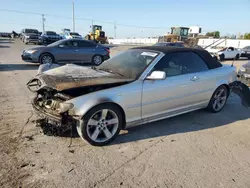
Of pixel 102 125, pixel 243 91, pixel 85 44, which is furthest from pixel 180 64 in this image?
pixel 85 44

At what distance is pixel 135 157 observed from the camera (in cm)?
336

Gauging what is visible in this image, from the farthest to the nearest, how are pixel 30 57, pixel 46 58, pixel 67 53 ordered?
pixel 67 53 → pixel 46 58 → pixel 30 57

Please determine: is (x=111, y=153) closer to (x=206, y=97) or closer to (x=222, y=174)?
(x=222, y=174)

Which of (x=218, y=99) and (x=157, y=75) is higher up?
(x=157, y=75)

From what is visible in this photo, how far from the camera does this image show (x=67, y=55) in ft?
40.0

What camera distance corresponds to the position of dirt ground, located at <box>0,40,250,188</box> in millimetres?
2828

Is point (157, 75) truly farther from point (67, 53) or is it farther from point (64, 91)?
point (67, 53)

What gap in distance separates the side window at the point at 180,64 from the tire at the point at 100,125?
3.64 ft

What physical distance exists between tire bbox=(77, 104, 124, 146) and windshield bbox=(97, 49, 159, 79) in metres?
0.72

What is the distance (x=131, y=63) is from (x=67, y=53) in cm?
856

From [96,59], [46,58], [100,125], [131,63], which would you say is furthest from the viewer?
[96,59]

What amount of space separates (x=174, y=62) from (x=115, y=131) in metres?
1.79

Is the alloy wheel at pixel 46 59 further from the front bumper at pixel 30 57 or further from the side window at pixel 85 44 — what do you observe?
the side window at pixel 85 44

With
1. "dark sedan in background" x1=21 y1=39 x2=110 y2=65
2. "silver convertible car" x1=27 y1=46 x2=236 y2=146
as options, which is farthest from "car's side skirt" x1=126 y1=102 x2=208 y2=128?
"dark sedan in background" x1=21 y1=39 x2=110 y2=65
